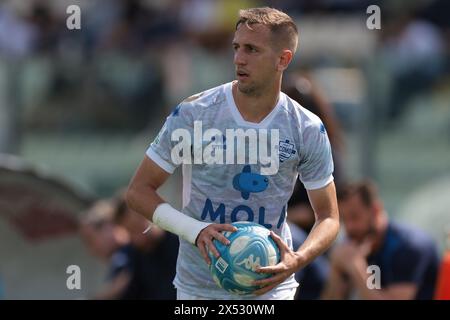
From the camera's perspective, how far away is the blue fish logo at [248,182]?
7.32 metres

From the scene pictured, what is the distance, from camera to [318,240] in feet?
24.0

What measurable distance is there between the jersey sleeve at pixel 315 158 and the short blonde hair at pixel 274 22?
1.57 feet

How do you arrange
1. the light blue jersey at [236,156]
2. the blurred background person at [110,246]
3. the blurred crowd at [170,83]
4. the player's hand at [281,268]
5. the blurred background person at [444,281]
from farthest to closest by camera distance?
the blurred background person at [110,246] < the blurred crowd at [170,83] < the blurred background person at [444,281] < the light blue jersey at [236,156] < the player's hand at [281,268]

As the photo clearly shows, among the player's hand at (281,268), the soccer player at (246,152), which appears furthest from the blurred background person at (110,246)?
the player's hand at (281,268)

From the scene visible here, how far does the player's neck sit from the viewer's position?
732 cm

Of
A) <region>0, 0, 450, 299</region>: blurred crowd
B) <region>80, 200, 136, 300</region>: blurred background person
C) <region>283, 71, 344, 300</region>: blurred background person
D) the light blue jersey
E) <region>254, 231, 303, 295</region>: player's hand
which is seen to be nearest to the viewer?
<region>254, 231, 303, 295</region>: player's hand

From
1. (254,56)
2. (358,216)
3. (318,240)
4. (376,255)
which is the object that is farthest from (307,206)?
(254,56)

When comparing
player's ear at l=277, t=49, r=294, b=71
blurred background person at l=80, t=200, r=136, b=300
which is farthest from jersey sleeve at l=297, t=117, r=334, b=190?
blurred background person at l=80, t=200, r=136, b=300

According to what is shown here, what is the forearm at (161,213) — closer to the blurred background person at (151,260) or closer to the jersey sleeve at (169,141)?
the jersey sleeve at (169,141)

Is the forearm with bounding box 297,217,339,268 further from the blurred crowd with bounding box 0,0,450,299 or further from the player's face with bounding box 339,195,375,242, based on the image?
the player's face with bounding box 339,195,375,242

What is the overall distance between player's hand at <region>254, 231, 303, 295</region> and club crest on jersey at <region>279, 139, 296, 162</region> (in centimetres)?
44

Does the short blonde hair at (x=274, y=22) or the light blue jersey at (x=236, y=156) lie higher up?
the short blonde hair at (x=274, y=22)
